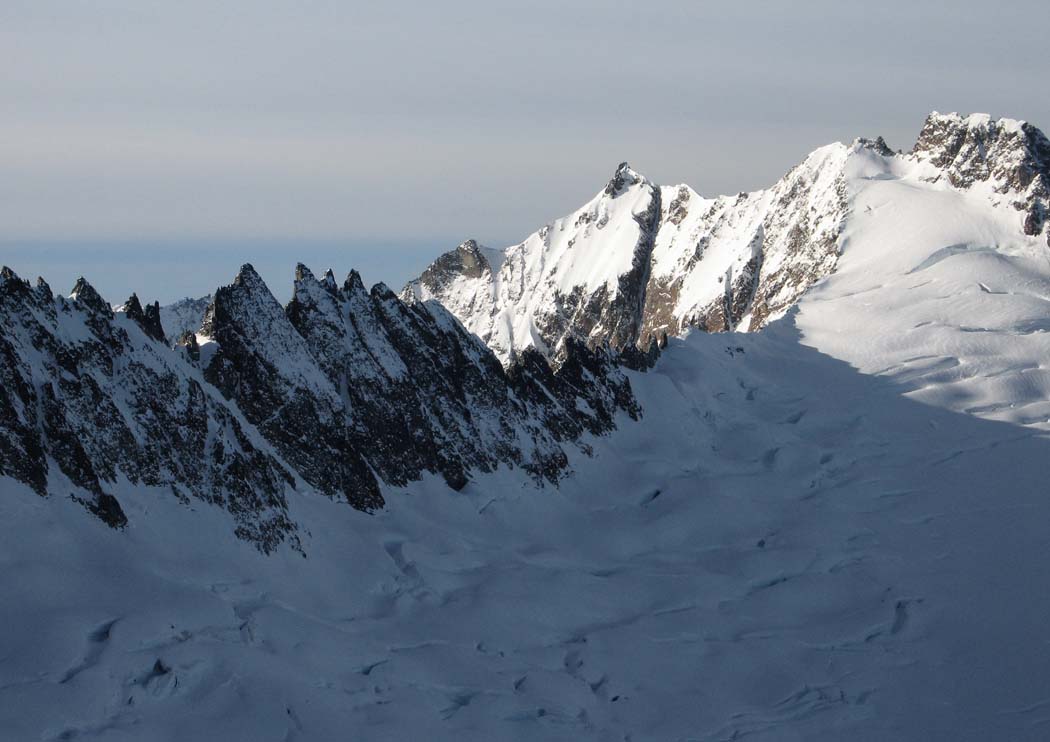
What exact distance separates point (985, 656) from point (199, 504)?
3974cm

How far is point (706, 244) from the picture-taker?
169750 mm

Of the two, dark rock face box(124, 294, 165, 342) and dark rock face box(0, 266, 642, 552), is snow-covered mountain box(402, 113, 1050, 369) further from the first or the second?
dark rock face box(124, 294, 165, 342)

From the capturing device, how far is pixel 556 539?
8225 cm

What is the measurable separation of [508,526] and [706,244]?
312 ft

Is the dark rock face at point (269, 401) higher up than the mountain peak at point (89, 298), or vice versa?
the mountain peak at point (89, 298)

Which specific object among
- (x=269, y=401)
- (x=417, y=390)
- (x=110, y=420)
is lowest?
(x=417, y=390)

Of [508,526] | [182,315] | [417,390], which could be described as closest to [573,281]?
[182,315]

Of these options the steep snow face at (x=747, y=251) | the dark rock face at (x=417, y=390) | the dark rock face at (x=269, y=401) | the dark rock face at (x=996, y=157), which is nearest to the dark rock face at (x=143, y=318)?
the dark rock face at (x=269, y=401)

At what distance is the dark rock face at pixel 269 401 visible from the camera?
203ft

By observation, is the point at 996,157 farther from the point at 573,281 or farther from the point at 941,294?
the point at 573,281

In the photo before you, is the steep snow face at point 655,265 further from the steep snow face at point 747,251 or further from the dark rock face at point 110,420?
the dark rock face at point 110,420

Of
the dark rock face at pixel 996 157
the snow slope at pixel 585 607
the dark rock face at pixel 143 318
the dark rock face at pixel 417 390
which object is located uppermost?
the dark rock face at pixel 996 157

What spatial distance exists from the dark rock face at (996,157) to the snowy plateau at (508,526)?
1604 cm

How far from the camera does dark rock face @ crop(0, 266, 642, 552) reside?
6184 cm
